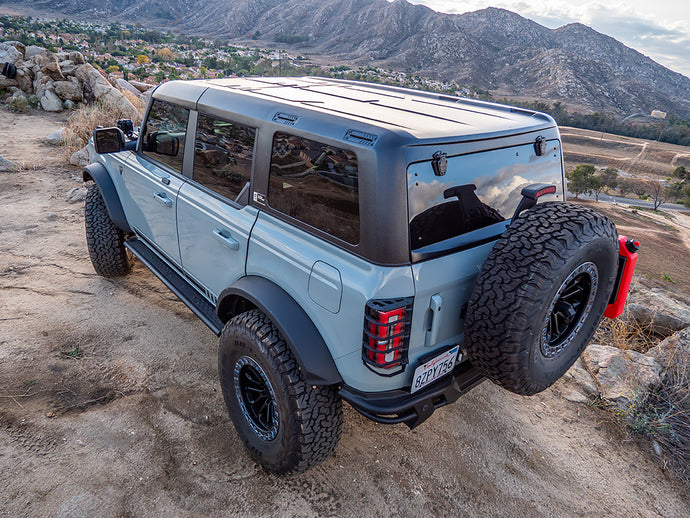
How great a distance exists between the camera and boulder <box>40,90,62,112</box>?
12391 mm

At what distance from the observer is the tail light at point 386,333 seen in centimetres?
182

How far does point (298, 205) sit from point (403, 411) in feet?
3.74

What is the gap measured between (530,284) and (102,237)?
13.2 ft

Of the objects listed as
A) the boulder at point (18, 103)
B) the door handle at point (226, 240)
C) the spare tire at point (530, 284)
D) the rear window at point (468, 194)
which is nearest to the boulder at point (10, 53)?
the boulder at point (18, 103)

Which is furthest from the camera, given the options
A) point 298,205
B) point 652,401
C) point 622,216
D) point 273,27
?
point 273,27

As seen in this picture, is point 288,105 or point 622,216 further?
point 622,216

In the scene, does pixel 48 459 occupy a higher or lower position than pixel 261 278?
lower

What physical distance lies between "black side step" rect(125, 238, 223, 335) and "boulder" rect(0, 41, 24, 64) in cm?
1358

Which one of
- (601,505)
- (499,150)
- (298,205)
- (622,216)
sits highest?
(499,150)

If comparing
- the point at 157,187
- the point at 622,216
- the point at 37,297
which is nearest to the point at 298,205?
the point at 157,187

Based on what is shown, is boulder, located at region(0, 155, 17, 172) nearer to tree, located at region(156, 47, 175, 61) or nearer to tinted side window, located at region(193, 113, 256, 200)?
tinted side window, located at region(193, 113, 256, 200)

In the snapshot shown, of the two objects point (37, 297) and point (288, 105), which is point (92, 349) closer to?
point (37, 297)

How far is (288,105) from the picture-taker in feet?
7.80

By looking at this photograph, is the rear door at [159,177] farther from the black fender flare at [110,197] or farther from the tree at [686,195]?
the tree at [686,195]
